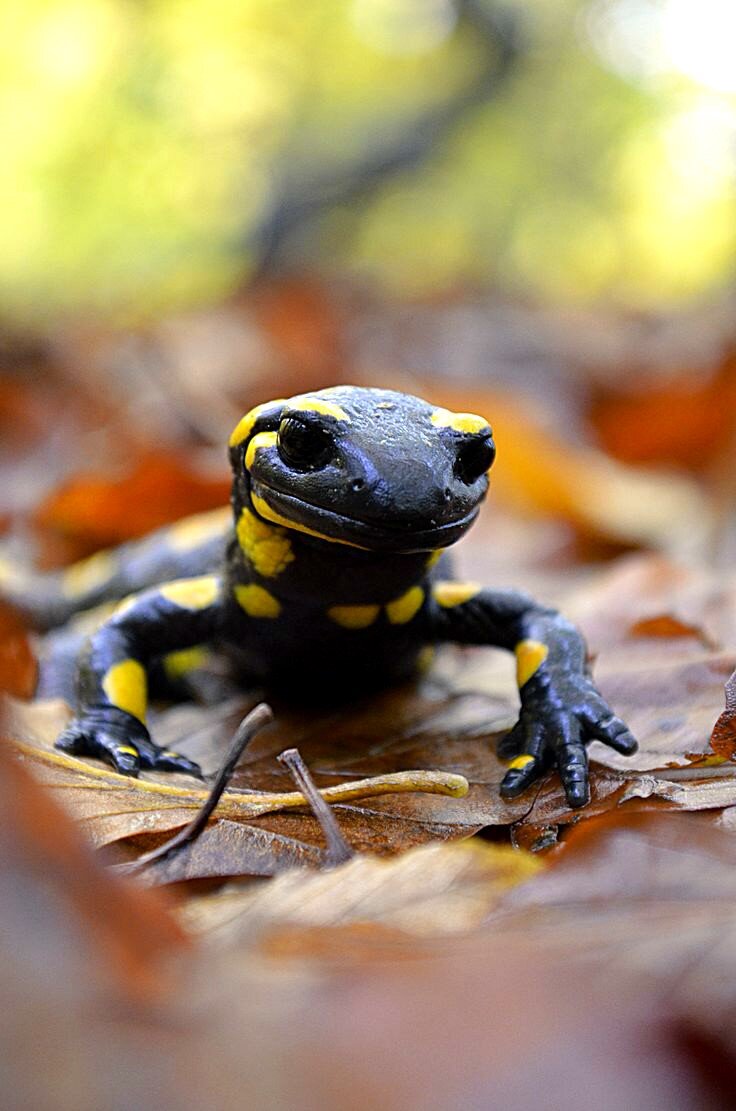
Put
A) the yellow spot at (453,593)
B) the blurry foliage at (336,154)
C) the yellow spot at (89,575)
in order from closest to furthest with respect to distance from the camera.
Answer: the yellow spot at (453,593) → the yellow spot at (89,575) → the blurry foliage at (336,154)

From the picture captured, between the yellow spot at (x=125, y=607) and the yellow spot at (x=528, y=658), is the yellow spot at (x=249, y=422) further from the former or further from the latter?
the yellow spot at (x=528, y=658)

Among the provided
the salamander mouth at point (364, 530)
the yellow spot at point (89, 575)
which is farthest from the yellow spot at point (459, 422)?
the yellow spot at point (89, 575)

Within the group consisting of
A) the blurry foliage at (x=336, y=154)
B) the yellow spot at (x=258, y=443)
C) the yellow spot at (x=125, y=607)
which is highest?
the yellow spot at (x=258, y=443)

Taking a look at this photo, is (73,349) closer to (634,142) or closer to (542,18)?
(542,18)

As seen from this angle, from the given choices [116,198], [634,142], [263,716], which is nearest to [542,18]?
[634,142]

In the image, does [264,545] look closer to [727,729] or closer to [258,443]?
[258,443]

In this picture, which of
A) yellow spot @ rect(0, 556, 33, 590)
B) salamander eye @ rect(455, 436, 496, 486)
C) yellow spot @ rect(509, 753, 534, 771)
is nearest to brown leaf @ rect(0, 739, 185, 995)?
yellow spot @ rect(509, 753, 534, 771)

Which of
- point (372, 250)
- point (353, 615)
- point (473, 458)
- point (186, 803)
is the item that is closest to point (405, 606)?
point (353, 615)
